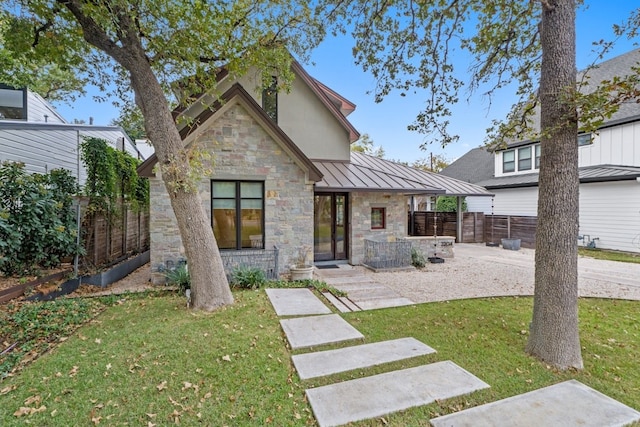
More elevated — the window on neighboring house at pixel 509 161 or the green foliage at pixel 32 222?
the window on neighboring house at pixel 509 161

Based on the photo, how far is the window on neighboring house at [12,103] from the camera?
11.0 metres

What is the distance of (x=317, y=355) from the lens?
4199 mm

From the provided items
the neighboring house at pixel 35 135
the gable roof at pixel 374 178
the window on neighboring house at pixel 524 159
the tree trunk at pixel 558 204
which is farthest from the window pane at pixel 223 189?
the window on neighboring house at pixel 524 159

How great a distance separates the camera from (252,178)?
28.1 feet

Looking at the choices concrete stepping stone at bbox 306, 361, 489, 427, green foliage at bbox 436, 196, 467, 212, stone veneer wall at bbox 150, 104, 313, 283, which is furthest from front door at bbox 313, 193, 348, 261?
green foliage at bbox 436, 196, 467, 212

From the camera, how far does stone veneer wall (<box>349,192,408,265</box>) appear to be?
10.7 m

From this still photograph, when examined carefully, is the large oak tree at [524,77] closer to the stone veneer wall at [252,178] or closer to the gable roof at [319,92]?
the stone veneer wall at [252,178]

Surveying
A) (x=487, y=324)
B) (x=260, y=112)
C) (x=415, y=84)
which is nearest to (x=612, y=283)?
(x=487, y=324)

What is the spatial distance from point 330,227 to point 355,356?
6889 millimetres

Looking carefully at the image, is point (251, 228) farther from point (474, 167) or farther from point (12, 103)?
point (474, 167)

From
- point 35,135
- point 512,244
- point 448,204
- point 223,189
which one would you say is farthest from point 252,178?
point 448,204

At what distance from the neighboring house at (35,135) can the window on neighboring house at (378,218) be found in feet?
31.0

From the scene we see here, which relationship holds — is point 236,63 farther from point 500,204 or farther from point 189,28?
point 500,204

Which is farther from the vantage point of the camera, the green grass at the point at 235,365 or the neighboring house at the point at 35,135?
the neighboring house at the point at 35,135
